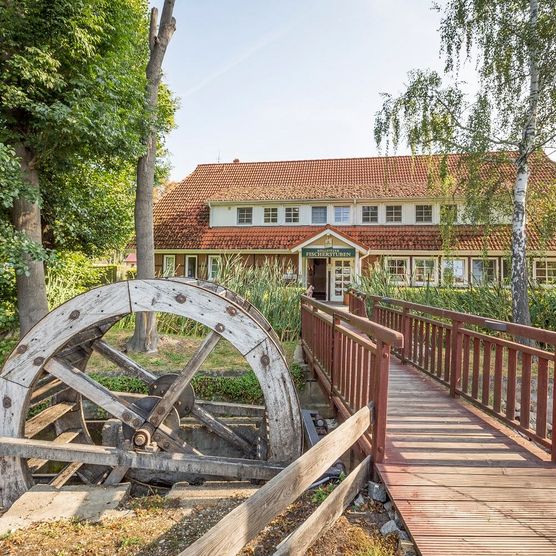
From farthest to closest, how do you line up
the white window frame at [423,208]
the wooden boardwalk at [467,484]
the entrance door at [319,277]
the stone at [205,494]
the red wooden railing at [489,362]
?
the entrance door at [319,277], the white window frame at [423,208], the stone at [205,494], the red wooden railing at [489,362], the wooden boardwalk at [467,484]

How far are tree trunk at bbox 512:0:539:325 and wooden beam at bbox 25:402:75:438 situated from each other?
7.59 m

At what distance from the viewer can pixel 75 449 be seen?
3.53 metres

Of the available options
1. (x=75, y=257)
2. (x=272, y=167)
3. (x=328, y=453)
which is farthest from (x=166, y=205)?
(x=328, y=453)

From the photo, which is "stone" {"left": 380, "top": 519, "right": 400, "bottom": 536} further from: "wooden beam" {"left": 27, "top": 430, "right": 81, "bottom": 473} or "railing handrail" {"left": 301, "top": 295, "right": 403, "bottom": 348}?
"wooden beam" {"left": 27, "top": 430, "right": 81, "bottom": 473}

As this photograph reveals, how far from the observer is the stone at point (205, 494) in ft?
10.3

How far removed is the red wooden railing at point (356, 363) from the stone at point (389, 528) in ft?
1.72

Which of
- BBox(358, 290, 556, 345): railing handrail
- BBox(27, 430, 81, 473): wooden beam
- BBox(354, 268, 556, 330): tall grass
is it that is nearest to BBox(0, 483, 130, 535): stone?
BBox(27, 430, 81, 473): wooden beam

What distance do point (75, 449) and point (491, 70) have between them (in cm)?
914

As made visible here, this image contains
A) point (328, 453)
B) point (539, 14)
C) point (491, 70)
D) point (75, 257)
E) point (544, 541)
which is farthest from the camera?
point (75, 257)

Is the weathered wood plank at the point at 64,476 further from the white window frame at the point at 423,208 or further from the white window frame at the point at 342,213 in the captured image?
the white window frame at the point at 423,208

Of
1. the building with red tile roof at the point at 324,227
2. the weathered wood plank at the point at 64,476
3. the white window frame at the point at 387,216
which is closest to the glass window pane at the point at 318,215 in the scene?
the building with red tile roof at the point at 324,227

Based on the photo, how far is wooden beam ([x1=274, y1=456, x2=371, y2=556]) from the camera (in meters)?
1.92

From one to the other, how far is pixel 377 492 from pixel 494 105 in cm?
799

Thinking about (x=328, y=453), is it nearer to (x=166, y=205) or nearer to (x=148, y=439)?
(x=148, y=439)
